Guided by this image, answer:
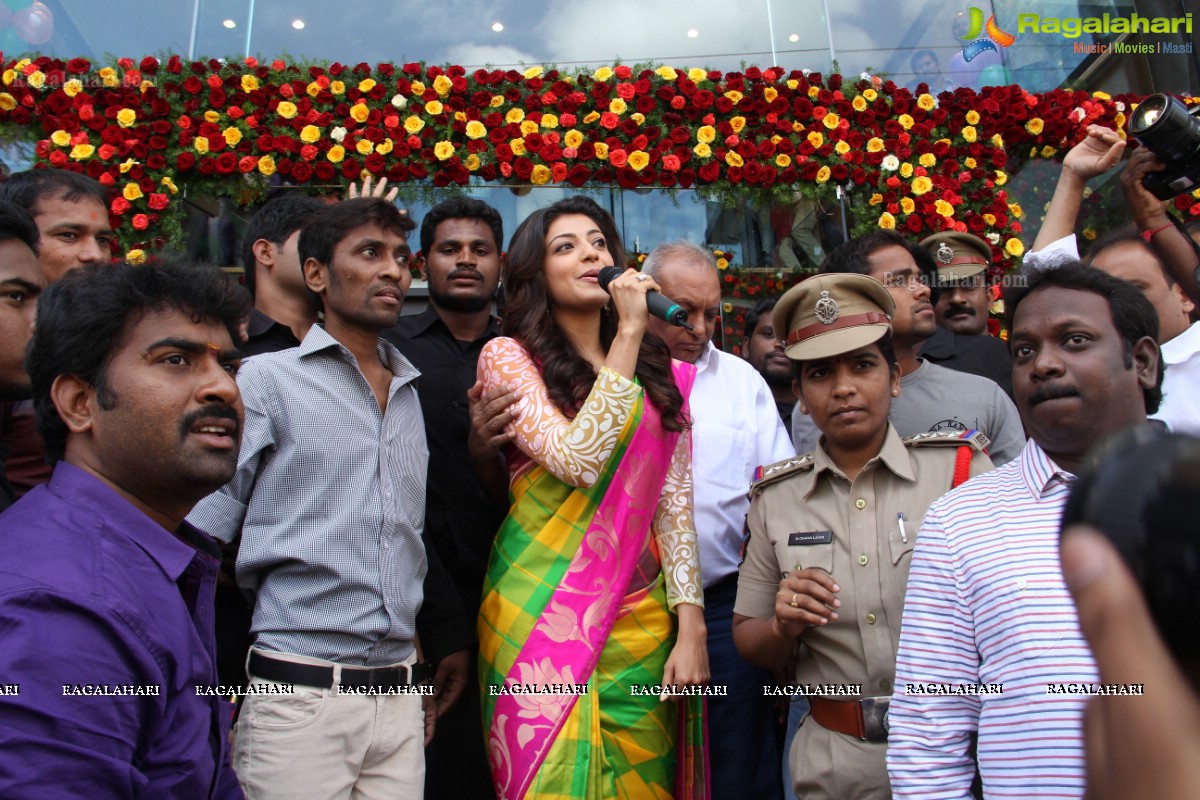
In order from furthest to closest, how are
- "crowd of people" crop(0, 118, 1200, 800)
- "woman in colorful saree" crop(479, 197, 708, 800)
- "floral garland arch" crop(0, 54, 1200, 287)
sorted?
"floral garland arch" crop(0, 54, 1200, 287), "woman in colorful saree" crop(479, 197, 708, 800), "crowd of people" crop(0, 118, 1200, 800)

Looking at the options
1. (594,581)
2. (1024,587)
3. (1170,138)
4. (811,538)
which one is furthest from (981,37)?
(1024,587)

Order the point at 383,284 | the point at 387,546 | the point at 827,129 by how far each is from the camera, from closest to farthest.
Answer: the point at 387,546, the point at 383,284, the point at 827,129

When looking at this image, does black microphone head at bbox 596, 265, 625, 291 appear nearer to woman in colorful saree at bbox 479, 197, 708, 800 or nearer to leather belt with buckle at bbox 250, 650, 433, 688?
woman in colorful saree at bbox 479, 197, 708, 800

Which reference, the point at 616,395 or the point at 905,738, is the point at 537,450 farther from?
the point at 905,738

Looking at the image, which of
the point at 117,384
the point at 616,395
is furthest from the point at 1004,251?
the point at 117,384

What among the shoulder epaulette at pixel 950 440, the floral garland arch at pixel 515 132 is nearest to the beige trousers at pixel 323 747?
the shoulder epaulette at pixel 950 440

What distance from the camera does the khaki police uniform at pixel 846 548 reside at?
1.86 m

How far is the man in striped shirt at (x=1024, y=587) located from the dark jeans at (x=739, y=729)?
2.80 ft

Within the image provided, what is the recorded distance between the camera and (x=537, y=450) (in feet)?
6.85

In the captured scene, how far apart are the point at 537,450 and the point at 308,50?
4.34 m

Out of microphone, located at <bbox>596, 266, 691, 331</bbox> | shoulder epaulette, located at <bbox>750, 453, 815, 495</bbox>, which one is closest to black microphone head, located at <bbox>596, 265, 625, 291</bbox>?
microphone, located at <bbox>596, 266, 691, 331</bbox>

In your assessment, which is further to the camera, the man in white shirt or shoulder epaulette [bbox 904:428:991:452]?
the man in white shirt

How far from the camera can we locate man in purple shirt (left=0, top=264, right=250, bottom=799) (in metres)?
1.10

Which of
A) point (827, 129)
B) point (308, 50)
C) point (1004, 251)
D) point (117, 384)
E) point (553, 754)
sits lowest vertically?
point (553, 754)
